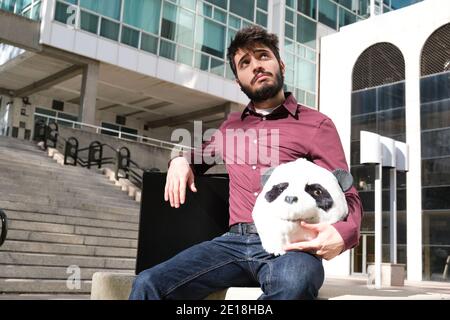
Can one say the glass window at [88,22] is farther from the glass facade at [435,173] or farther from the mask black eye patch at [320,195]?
the mask black eye patch at [320,195]

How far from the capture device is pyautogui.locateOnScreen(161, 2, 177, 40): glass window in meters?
22.6

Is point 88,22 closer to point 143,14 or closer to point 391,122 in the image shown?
point 143,14

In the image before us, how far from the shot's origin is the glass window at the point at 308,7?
1138 inches

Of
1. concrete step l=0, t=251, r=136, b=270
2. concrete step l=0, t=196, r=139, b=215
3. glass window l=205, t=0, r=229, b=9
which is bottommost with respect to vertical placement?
concrete step l=0, t=251, r=136, b=270

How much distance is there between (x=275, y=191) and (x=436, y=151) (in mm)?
21586

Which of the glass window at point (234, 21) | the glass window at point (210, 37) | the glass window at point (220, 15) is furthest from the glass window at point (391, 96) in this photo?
the glass window at point (220, 15)

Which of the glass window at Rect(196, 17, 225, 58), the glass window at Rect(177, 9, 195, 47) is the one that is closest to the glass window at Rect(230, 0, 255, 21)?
the glass window at Rect(196, 17, 225, 58)

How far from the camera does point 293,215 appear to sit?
5.82ft

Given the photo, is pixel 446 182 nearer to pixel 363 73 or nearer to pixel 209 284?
pixel 363 73

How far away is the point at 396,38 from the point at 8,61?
17252 mm

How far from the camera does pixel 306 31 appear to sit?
2923cm

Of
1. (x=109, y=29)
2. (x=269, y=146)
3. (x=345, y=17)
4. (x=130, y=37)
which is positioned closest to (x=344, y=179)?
(x=269, y=146)

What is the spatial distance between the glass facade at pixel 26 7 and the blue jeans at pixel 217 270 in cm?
1945

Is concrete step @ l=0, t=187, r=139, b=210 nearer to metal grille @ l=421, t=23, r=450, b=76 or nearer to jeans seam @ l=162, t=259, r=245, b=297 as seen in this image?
jeans seam @ l=162, t=259, r=245, b=297
